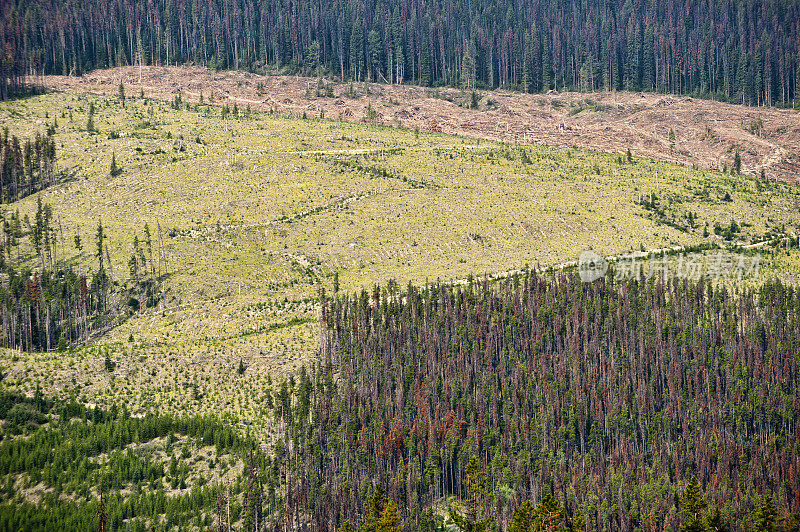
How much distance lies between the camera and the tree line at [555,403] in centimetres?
5156

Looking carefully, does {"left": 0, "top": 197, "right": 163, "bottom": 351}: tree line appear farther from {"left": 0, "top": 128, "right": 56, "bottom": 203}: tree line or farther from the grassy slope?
{"left": 0, "top": 128, "right": 56, "bottom": 203}: tree line

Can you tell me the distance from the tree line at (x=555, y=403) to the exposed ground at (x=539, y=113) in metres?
67.8

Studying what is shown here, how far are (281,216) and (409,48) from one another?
95571mm

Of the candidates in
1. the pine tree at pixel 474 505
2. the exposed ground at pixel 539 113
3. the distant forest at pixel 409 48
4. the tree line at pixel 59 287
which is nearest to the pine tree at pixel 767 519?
the pine tree at pixel 474 505

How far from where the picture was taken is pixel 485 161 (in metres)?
121

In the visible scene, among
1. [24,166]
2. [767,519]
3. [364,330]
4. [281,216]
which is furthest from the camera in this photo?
[24,166]

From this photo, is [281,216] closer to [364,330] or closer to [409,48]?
[364,330]

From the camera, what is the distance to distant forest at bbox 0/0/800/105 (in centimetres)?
17275

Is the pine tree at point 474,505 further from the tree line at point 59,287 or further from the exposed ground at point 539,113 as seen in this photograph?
the exposed ground at point 539,113

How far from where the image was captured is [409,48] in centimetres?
18350

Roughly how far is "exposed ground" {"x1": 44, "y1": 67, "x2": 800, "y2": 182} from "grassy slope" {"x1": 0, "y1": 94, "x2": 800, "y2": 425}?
1078cm

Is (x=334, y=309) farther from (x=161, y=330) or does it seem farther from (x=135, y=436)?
(x=135, y=436)

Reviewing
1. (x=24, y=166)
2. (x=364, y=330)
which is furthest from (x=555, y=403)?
(x=24, y=166)

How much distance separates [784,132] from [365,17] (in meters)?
97.4
